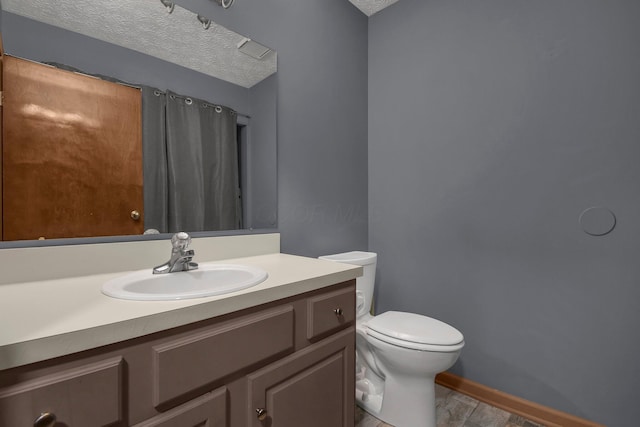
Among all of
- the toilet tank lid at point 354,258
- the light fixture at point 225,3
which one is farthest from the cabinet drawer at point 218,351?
the light fixture at point 225,3

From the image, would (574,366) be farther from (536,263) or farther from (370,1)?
(370,1)

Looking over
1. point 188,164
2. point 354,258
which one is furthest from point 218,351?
point 354,258

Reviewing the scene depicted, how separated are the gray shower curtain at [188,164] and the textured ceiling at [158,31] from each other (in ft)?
0.55

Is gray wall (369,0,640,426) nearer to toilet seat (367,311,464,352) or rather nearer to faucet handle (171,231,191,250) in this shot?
toilet seat (367,311,464,352)

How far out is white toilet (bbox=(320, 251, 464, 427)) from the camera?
1246 millimetres

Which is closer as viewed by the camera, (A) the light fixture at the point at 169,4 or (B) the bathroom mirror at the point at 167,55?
(B) the bathroom mirror at the point at 167,55

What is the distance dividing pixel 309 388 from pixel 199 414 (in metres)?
0.36

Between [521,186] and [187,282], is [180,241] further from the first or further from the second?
[521,186]

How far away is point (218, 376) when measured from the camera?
0.68 metres

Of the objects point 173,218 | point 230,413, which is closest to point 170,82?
point 173,218

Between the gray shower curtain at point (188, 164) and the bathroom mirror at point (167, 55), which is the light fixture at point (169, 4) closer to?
the bathroom mirror at point (167, 55)

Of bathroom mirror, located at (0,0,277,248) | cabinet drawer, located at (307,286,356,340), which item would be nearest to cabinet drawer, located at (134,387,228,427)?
cabinet drawer, located at (307,286,356,340)

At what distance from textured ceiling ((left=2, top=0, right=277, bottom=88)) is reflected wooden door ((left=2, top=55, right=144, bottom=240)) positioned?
121mm

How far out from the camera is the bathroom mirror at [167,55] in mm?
881
